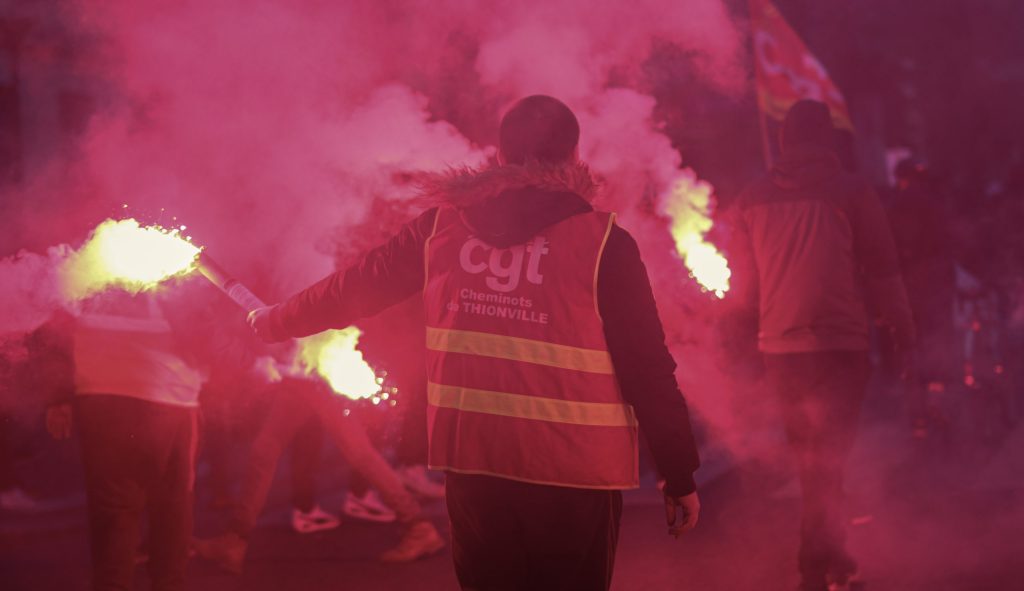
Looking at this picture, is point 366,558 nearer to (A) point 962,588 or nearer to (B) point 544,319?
(A) point 962,588

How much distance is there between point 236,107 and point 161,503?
10.6 ft

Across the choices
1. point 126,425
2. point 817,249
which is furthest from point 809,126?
point 126,425

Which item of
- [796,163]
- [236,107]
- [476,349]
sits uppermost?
[236,107]

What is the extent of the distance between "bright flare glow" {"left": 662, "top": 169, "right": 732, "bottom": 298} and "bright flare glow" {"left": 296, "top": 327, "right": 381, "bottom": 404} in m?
1.55

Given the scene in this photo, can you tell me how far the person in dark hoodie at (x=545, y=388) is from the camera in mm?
2908

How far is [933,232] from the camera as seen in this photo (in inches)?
325

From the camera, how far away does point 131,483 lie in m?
4.23

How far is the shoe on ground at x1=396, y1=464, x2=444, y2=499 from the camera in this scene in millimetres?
7457

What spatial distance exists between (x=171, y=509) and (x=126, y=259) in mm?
1056

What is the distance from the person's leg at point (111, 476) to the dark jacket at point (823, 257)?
2760 mm

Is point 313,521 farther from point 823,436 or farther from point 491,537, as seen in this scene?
point 491,537

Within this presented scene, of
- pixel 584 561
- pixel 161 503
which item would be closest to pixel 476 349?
pixel 584 561

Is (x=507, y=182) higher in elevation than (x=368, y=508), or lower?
higher

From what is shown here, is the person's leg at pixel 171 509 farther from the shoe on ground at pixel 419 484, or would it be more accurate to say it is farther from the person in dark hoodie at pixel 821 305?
the shoe on ground at pixel 419 484
